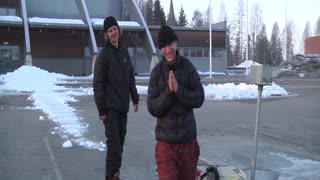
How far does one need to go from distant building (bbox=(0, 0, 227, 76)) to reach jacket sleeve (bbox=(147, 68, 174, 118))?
3321cm

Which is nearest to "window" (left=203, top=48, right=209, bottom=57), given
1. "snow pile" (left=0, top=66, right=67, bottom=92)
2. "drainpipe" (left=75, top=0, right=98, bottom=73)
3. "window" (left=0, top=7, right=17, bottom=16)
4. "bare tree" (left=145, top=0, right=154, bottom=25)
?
"drainpipe" (left=75, top=0, right=98, bottom=73)

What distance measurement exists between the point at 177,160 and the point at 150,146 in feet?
14.5

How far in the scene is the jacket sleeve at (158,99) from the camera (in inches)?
152

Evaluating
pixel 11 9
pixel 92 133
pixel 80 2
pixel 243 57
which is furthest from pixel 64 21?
pixel 243 57

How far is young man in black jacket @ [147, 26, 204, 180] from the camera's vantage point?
3930 mm

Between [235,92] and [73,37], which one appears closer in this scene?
[235,92]

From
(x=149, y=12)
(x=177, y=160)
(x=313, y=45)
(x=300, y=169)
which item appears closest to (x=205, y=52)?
(x=313, y=45)

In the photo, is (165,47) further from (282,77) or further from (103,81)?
(282,77)

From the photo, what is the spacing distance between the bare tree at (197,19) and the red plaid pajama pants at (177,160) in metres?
110

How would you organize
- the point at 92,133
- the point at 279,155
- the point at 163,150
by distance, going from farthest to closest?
1. the point at 92,133
2. the point at 279,155
3. the point at 163,150

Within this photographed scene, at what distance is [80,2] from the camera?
42.2 meters

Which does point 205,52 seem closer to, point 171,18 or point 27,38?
point 27,38

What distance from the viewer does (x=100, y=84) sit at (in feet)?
17.8

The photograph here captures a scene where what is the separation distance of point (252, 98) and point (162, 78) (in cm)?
1508
